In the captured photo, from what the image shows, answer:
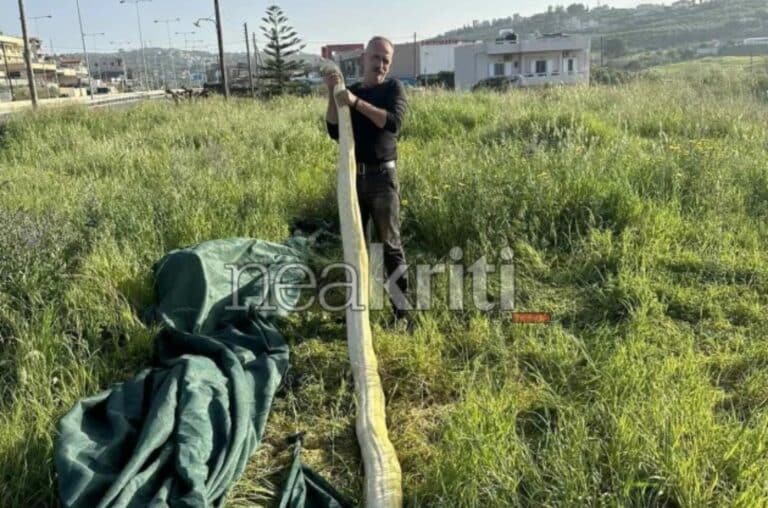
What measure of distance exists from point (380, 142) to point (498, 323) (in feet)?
4.32

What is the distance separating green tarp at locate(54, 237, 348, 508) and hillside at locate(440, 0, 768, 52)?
252 ft

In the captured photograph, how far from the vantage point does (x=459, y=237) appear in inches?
179

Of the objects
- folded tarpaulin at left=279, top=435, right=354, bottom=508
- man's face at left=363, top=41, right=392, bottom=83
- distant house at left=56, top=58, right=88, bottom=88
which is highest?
distant house at left=56, top=58, right=88, bottom=88

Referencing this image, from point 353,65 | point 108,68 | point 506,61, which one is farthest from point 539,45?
point 108,68

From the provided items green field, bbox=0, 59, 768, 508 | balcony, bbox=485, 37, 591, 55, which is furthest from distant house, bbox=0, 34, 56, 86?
green field, bbox=0, 59, 768, 508

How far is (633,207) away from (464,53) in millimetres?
50658

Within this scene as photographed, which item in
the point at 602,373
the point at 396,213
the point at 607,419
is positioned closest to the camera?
the point at 607,419

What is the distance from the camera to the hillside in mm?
79062

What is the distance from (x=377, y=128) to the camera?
11.3 feet

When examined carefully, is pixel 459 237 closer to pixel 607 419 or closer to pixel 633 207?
pixel 633 207

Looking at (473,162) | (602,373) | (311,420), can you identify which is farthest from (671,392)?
(473,162)

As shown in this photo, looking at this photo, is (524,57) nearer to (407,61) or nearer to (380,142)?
(407,61)

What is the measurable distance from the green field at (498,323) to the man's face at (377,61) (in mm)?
1470

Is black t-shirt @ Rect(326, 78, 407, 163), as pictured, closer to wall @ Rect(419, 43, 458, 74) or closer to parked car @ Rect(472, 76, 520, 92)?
parked car @ Rect(472, 76, 520, 92)
